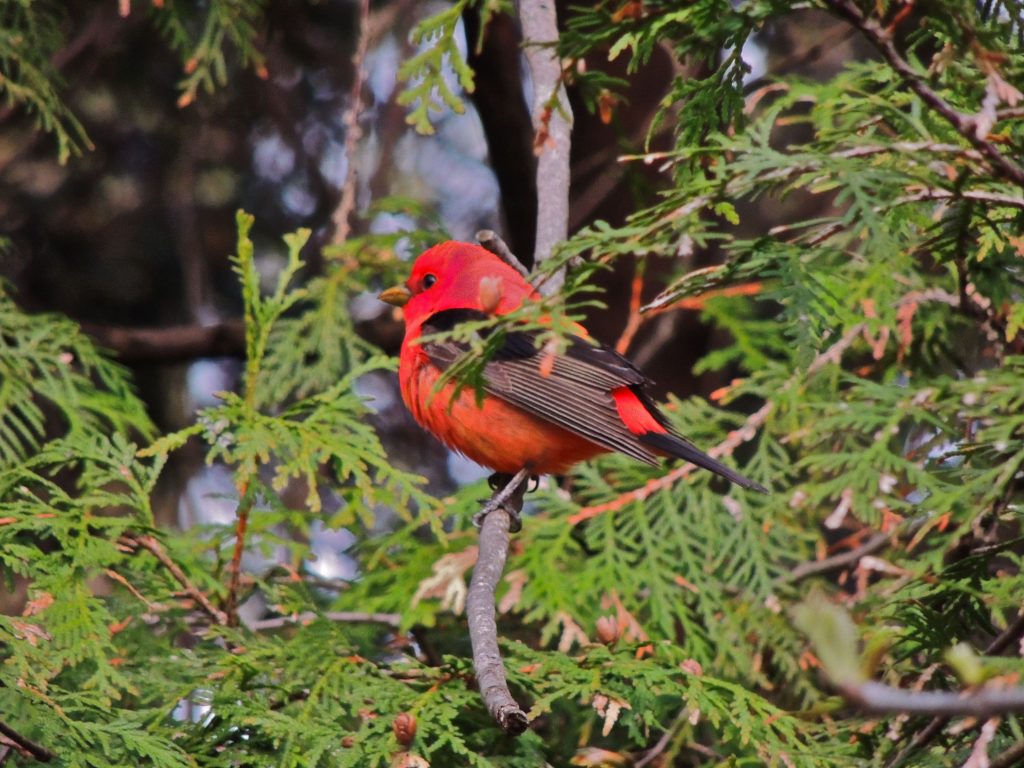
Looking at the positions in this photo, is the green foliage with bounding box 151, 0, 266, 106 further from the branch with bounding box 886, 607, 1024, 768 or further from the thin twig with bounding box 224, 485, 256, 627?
the branch with bounding box 886, 607, 1024, 768

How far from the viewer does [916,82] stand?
1774 mm

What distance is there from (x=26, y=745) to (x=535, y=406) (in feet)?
5.73

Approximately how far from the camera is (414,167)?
6250 millimetres

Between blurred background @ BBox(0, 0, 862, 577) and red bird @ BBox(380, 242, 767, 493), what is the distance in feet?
2.98

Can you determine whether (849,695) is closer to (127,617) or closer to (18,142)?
(127,617)

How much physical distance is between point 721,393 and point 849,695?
2773mm

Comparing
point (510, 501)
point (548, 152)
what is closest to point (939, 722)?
point (510, 501)

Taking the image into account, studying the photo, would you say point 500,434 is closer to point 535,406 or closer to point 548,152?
point 535,406

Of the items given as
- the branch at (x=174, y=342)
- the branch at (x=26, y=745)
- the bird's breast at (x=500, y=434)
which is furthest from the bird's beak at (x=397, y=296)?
the branch at (x=26, y=745)

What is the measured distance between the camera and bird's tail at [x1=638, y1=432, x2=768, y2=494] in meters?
3.21

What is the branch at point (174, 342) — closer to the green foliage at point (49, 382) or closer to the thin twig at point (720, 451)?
the green foliage at point (49, 382)

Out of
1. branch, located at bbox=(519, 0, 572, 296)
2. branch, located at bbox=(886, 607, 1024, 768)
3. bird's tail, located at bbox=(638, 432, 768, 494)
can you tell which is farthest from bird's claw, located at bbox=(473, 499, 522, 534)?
branch, located at bbox=(886, 607, 1024, 768)

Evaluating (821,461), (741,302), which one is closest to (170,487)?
(741,302)

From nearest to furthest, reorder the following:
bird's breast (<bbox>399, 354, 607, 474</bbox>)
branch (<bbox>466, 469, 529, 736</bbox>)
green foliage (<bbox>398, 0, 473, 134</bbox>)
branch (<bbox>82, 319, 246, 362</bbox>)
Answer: branch (<bbox>466, 469, 529, 736</bbox>), green foliage (<bbox>398, 0, 473, 134</bbox>), bird's breast (<bbox>399, 354, 607, 474</bbox>), branch (<bbox>82, 319, 246, 362</bbox>)
